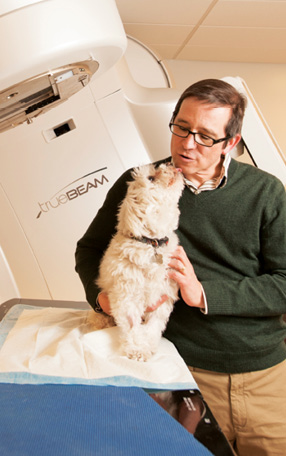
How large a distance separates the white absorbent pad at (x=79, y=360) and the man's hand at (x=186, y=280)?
0.51 feet

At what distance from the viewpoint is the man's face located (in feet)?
3.97

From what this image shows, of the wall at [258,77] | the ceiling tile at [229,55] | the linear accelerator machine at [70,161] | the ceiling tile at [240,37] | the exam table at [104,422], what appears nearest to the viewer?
the exam table at [104,422]

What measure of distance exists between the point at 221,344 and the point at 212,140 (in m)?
0.58

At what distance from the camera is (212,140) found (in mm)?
1233

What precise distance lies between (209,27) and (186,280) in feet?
7.05

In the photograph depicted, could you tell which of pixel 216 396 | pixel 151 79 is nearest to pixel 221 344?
pixel 216 396

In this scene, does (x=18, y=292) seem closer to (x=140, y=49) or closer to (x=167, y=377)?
(x=167, y=377)

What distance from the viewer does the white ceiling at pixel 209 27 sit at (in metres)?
2.37

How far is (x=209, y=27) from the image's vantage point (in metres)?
2.72

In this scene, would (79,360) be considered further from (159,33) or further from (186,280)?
(159,33)

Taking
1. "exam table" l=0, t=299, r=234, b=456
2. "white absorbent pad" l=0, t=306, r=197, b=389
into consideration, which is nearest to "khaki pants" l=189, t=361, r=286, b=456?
"white absorbent pad" l=0, t=306, r=197, b=389

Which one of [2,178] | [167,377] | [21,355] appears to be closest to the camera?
[167,377]

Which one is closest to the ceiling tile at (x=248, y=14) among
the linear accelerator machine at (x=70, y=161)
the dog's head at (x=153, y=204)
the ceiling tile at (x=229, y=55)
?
the ceiling tile at (x=229, y=55)

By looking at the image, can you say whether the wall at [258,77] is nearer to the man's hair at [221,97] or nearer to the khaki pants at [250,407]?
the man's hair at [221,97]
